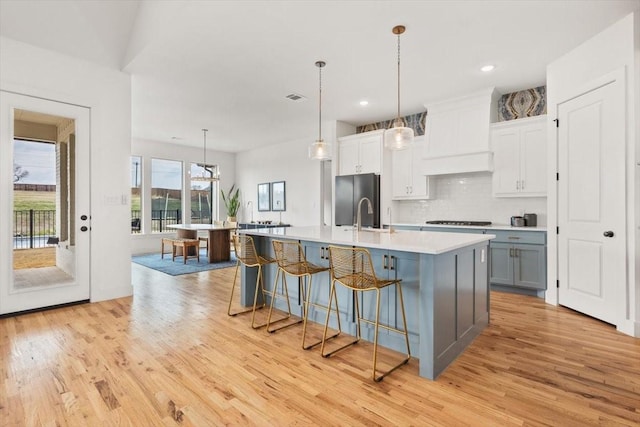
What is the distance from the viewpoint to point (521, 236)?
4.29 metres

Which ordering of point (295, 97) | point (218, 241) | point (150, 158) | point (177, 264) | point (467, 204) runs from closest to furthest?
point (295, 97) < point (467, 204) < point (177, 264) < point (218, 241) < point (150, 158)

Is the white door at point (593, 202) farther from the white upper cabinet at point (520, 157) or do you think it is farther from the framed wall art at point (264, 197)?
the framed wall art at point (264, 197)

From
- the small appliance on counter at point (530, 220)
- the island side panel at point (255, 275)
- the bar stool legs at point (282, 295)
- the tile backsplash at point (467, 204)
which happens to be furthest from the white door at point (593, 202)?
the island side panel at point (255, 275)

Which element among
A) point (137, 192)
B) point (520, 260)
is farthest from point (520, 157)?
point (137, 192)

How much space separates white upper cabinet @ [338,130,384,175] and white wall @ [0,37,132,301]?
3667 mm

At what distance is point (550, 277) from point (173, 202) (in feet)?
27.6

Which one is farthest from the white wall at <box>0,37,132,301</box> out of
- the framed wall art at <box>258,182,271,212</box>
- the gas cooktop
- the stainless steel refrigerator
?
the framed wall art at <box>258,182,271,212</box>

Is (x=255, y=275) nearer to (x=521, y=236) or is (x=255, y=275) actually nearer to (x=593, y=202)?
(x=521, y=236)

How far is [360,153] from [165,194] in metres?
5.55

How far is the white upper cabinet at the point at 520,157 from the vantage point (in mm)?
4379

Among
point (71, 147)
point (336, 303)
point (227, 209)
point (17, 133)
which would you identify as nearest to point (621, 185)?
point (336, 303)

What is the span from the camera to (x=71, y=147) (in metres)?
3.85

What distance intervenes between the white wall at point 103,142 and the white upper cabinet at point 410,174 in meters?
4.27

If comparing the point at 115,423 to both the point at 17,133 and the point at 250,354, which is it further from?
the point at 17,133
